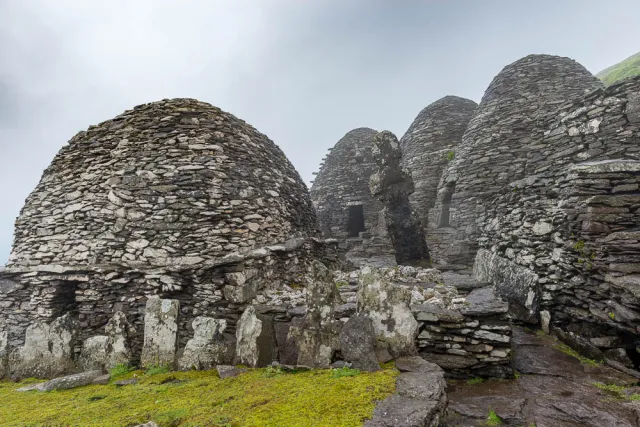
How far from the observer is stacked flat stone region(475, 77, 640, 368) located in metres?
4.38

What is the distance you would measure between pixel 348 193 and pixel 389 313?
16035 millimetres

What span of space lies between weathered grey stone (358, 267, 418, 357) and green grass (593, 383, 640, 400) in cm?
215

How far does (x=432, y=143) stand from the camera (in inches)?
704

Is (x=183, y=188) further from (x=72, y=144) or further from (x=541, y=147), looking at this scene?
(x=541, y=147)

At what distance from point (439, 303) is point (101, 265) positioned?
6.43 metres

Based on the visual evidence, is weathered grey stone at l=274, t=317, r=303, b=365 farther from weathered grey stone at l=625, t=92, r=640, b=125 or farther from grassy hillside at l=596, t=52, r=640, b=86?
grassy hillside at l=596, t=52, r=640, b=86

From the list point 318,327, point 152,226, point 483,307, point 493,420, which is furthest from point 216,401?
point 152,226

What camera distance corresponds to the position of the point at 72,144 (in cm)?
802

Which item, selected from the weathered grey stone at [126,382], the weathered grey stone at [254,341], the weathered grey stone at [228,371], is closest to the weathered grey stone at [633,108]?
the weathered grey stone at [254,341]

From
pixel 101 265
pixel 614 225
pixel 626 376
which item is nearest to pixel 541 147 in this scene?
pixel 614 225

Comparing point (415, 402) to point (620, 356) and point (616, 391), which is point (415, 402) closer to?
point (616, 391)

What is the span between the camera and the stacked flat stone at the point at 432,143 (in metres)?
17.2

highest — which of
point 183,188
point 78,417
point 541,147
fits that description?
point 541,147

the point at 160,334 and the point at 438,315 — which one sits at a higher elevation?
the point at 438,315
